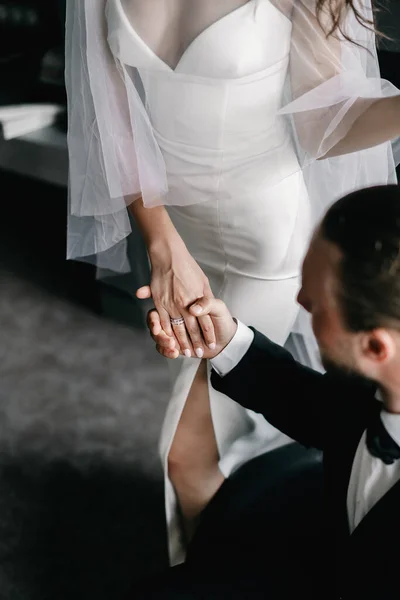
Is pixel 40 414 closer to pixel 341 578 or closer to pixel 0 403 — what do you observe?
pixel 0 403

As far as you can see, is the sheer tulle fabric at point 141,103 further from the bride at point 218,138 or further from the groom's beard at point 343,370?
the groom's beard at point 343,370

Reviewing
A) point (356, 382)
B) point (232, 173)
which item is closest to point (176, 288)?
point (232, 173)

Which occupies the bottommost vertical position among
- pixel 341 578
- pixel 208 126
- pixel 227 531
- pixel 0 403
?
pixel 0 403

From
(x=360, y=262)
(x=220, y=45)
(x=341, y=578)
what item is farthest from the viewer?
(x=220, y=45)

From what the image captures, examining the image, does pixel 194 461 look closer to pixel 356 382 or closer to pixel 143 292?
pixel 143 292

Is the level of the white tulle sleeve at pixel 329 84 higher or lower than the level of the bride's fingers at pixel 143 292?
higher

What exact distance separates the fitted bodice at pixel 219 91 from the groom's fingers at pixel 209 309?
18cm

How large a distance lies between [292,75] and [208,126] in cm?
14

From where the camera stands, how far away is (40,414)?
1.50m

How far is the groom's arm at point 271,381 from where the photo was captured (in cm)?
85

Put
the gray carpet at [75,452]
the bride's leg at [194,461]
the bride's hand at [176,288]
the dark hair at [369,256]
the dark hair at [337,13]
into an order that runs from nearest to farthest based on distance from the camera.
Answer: the dark hair at [369,256]
the dark hair at [337,13]
the bride's hand at [176,288]
the bride's leg at [194,461]
the gray carpet at [75,452]

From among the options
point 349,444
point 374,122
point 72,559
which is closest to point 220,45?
point 374,122

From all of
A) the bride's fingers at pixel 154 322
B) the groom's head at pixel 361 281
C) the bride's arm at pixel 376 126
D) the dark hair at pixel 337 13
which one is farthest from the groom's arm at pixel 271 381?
the dark hair at pixel 337 13

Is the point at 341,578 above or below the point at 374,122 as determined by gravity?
below
